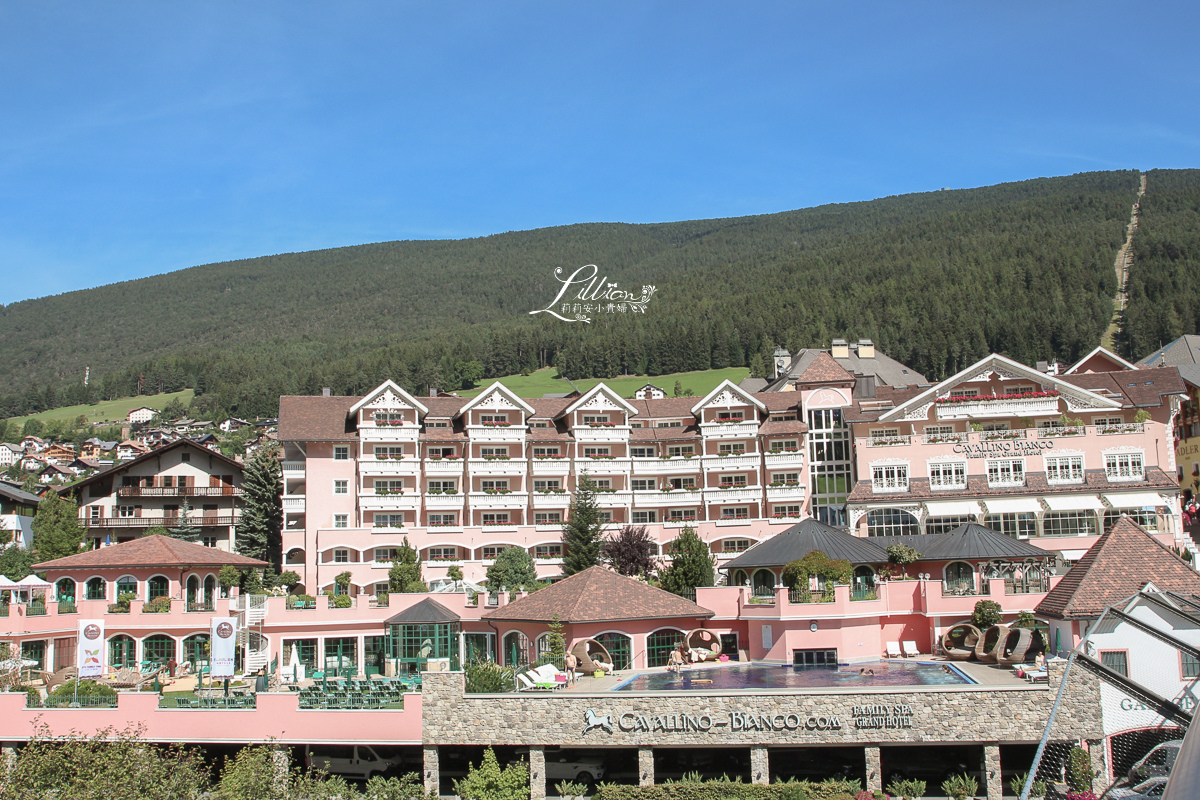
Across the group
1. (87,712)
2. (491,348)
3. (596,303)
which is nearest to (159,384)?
(491,348)

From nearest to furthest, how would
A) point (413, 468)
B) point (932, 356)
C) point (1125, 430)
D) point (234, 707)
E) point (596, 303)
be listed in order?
point (234, 707)
point (1125, 430)
point (413, 468)
point (596, 303)
point (932, 356)

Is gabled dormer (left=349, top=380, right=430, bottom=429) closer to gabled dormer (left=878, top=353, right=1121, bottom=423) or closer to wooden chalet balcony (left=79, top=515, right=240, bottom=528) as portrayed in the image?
wooden chalet balcony (left=79, top=515, right=240, bottom=528)

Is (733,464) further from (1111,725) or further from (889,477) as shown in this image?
(1111,725)

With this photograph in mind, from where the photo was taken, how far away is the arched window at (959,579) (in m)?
50.0

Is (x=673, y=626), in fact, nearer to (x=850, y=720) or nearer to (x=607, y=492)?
(x=850, y=720)

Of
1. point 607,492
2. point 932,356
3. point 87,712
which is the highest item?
point 932,356

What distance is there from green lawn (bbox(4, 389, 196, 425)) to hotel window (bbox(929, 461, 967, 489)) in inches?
6064

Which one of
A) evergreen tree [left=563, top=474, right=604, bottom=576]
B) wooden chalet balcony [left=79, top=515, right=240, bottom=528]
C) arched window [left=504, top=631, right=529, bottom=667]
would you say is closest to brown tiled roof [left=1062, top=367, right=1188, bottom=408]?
evergreen tree [left=563, top=474, right=604, bottom=576]

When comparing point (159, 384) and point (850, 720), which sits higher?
point (159, 384)

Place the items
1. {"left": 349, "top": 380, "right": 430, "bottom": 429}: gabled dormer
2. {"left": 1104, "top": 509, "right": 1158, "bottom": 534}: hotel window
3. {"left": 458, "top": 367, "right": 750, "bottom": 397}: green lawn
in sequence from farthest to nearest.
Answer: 1. {"left": 458, "top": 367, "right": 750, "bottom": 397}: green lawn
2. {"left": 349, "top": 380, "right": 430, "bottom": 429}: gabled dormer
3. {"left": 1104, "top": 509, "right": 1158, "bottom": 534}: hotel window

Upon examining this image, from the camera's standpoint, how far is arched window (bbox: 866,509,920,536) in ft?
217

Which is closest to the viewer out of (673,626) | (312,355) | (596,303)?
(673,626)

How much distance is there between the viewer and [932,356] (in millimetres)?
141875

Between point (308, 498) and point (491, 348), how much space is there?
94.7 meters
